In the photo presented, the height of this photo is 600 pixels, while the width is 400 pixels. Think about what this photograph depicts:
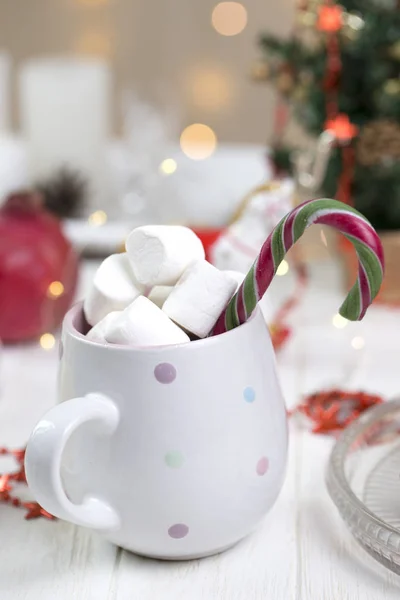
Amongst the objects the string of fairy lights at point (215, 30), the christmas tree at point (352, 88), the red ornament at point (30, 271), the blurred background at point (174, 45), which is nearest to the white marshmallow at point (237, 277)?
the red ornament at point (30, 271)

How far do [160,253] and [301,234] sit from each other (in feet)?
0.28

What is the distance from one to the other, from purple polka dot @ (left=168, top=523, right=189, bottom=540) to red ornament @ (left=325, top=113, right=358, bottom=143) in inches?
26.8

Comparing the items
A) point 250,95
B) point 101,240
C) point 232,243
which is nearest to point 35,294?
point 232,243

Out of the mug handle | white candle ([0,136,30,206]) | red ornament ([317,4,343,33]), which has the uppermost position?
red ornament ([317,4,343,33])

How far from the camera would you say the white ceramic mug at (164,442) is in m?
0.44

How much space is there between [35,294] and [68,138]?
2.13ft

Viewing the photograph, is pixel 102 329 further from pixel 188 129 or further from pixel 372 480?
pixel 188 129

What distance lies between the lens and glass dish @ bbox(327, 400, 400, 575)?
46cm

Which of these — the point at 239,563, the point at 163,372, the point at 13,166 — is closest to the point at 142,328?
the point at 163,372

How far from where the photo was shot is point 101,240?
3.86 feet

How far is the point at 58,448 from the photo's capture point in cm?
41

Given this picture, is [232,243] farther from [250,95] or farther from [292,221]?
[250,95]

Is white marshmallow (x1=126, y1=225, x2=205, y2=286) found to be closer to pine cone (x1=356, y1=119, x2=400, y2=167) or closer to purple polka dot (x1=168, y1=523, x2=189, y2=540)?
purple polka dot (x1=168, y1=523, x2=189, y2=540)

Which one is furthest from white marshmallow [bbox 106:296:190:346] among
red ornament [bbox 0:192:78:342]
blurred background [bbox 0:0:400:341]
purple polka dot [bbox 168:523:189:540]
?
red ornament [bbox 0:192:78:342]
